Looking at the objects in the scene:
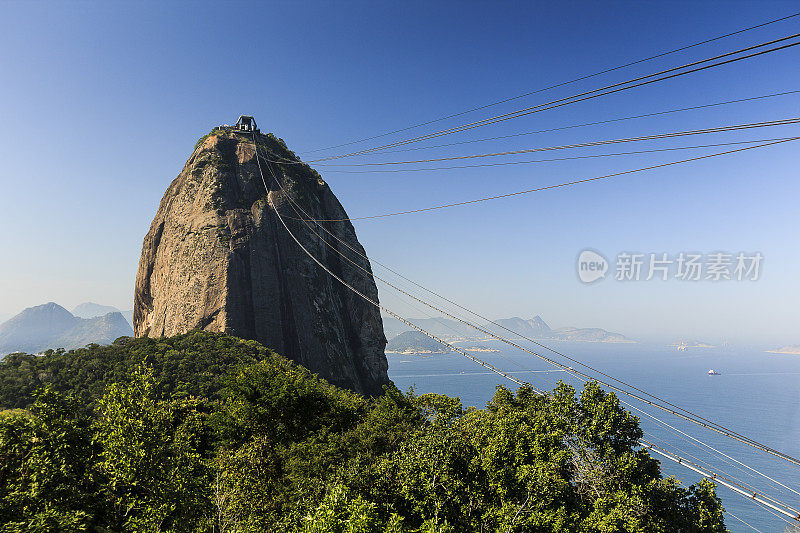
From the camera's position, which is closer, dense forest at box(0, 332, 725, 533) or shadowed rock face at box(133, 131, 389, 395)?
dense forest at box(0, 332, 725, 533)

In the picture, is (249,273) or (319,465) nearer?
(319,465)

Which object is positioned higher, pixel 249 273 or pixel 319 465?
pixel 249 273

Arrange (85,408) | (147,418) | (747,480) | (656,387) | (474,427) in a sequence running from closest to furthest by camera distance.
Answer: (147,418) < (474,427) < (85,408) < (747,480) < (656,387)

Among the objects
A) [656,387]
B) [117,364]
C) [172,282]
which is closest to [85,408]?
[117,364]

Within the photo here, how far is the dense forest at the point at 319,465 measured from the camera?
9484mm

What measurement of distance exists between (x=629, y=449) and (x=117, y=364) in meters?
40.3

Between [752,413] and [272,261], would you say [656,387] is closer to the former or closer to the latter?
[752,413]

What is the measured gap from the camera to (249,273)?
148ft

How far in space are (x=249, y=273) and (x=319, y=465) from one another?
3378 centimetres

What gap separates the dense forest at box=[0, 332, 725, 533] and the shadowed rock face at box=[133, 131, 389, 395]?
1662 cm

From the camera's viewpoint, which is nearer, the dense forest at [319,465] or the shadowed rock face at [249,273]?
the dense forest at [319,465]

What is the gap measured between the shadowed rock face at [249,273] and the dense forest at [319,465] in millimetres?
16618

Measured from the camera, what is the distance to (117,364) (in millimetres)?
31812

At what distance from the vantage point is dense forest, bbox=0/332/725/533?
9.48m
